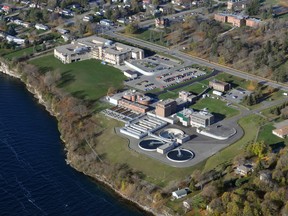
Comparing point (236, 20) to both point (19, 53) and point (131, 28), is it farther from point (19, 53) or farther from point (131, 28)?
point (19, 53)

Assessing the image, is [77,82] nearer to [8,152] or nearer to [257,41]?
[8,152]

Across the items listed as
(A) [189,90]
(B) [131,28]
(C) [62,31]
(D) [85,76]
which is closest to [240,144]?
(A) [189,90]

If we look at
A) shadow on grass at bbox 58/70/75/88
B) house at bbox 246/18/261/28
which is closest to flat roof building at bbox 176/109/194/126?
shadow on grass at bbox 58/70/75/88

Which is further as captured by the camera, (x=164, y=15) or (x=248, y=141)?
(x=164, y=15)

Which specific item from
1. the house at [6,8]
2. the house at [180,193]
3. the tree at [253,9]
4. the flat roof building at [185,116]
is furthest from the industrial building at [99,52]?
the house at [180,193]

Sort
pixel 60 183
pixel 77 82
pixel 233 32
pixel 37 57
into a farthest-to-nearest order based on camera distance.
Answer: pixel 233 32 < pixel 37 57 < pixel 77 82 < pixel 60 183

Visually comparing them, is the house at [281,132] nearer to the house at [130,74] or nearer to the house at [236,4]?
the house at [130,74]

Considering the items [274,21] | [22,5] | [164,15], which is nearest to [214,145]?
[274,21]

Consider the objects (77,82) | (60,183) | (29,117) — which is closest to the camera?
(60,183)
